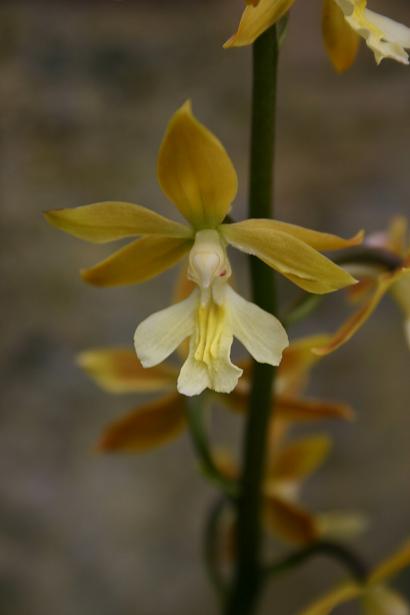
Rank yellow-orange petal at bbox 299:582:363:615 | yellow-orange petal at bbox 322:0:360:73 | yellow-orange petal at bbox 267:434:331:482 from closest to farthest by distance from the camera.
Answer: yellow-orange petal at bbox 322:0:360:73, yellow-orange petal at bbox 299:582:363:615, yellow-orange petal at bbox 267:434:331:482

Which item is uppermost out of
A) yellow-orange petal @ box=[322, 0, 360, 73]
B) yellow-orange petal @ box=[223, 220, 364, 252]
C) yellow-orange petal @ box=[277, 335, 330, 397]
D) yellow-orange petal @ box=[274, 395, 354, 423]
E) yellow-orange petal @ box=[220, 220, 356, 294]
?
yellow-orange petal @ box=[322, 0, 360, 73]

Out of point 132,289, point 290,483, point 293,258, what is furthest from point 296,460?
point 132,289

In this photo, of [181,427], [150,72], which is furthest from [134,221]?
[150,72]

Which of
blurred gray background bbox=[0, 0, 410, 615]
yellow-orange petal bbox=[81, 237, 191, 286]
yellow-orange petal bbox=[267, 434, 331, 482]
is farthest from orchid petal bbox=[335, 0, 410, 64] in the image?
blurred gray background bbox=[0, 0, 410, 615]

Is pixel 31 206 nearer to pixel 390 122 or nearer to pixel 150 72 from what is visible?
pixel 150 72

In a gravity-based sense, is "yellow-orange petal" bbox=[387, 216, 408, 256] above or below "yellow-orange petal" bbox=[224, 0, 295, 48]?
below

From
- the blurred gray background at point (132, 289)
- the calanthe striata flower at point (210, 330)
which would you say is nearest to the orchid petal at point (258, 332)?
the calanthe striata flower at point (210, 330)

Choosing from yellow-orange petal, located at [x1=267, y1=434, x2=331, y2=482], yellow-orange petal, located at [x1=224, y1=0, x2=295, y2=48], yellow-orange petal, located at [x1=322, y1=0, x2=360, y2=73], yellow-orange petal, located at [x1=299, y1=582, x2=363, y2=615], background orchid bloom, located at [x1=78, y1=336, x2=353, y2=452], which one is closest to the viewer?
yellow-orange petal, located at [x1=224, y1=0, x2=295, y2=48]

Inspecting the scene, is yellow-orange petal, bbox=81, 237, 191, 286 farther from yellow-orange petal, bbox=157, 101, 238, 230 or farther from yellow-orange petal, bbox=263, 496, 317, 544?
yellow-orange petal, bbox=263, 496, 317, 544
